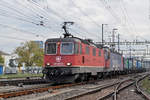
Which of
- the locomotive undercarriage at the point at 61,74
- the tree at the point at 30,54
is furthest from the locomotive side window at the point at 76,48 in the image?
the tree at the point at 30,54

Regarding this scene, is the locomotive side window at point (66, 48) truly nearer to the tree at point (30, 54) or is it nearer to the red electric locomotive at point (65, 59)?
the red electric locomotive at point (65, 59)

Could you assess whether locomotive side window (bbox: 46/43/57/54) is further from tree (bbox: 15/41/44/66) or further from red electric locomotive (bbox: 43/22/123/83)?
tree (bbox: 15/41/44/66)

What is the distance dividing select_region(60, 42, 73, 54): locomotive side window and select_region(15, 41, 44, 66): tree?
44.0 metres

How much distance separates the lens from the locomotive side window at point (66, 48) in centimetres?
1620

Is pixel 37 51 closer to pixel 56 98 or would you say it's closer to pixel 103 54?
pixel 103 54

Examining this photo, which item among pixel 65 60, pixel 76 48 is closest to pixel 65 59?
pixel 65 60

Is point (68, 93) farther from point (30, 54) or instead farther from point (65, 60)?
point (30, 54)

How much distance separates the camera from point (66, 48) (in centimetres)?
1638

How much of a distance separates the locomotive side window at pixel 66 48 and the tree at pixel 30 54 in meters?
44.0

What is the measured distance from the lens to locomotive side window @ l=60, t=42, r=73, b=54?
53.2 ft

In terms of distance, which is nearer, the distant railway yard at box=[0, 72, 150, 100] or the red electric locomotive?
the distant railway yard at box=[0, 72, 150, 100]

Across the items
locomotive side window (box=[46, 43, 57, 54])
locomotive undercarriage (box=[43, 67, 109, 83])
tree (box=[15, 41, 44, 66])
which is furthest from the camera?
tree (box=[15, 41, 44, 66])

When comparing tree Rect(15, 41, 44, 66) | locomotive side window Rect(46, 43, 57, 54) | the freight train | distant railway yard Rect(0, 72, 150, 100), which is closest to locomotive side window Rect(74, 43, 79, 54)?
the freight train

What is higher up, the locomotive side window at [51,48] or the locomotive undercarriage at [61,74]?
the locomotive side window at [51,48]
